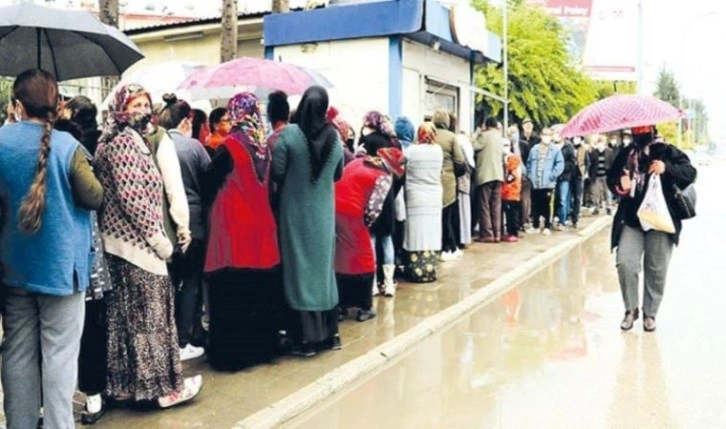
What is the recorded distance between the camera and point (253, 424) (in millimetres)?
4891

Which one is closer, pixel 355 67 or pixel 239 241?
pixel 239 241

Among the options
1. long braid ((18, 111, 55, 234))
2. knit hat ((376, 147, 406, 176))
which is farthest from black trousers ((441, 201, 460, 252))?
long braid ((18, 111, 55, 234))

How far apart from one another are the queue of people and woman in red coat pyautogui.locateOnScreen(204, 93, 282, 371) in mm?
11

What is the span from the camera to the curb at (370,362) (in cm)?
510

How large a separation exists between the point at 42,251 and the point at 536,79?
23816mm

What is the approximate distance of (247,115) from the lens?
5.83 metres

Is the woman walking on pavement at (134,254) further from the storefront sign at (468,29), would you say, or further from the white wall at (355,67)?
the storefront sign at (468,29)

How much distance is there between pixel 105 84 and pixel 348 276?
10.9 metres

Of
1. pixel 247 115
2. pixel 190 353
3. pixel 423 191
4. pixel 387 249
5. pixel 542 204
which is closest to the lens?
→ pixel 247 115

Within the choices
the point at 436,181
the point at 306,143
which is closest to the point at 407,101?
the point at 436,181

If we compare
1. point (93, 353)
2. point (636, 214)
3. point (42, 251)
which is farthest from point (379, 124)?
point (42, 251)

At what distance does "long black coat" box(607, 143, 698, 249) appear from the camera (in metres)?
7.23

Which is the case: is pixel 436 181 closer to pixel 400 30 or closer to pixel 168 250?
pixel 400 30

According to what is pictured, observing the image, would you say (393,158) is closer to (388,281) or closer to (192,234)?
(388,281)
